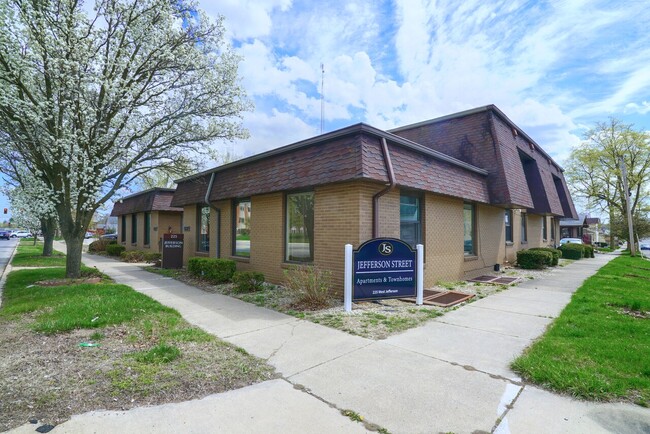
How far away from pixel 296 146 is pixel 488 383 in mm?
7023

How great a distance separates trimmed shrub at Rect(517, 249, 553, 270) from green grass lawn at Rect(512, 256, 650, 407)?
7808 millimetres

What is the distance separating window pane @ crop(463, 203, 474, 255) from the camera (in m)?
11.8

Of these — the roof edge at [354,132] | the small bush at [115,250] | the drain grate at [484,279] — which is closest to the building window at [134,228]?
the small bush at [115,250]

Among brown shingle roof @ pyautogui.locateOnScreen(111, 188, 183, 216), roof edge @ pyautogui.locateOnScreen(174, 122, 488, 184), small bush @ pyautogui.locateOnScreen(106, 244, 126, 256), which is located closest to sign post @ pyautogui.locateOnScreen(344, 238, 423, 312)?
roof edge @ pyautogui.locateOnScreen(174, 122, 488, 184)

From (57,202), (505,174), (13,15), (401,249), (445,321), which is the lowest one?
(445,321)

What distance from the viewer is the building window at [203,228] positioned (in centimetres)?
1388

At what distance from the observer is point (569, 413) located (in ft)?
10.5

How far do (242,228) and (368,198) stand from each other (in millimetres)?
5583

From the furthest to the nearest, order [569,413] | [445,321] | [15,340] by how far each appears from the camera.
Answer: [445,321] < [15,340] < [569,413]

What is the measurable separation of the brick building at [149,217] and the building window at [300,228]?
9.18m

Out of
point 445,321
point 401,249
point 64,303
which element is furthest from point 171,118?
point 445,321

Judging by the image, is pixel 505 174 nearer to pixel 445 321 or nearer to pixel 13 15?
pixel 445 321

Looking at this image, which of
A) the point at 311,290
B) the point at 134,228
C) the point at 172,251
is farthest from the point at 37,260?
the point at 311,290

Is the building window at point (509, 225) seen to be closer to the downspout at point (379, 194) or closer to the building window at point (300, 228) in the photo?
the downspout at point (379, 194)
